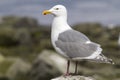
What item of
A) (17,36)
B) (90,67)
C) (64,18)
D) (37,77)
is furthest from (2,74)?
(17,36)

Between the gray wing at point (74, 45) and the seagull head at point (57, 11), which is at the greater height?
the seagull head at point (57, 11)

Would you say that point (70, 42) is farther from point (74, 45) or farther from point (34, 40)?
point (34, 40)

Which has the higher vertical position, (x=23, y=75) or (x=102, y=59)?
(x=102, y=59)

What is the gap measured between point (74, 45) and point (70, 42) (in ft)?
0.36

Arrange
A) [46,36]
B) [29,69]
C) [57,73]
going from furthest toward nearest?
[46,36], [29,69], [57,73]

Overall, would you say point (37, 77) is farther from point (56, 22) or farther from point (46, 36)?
point (46, 36)

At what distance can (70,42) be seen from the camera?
9680 mm

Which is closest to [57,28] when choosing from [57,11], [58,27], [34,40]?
[58,27]

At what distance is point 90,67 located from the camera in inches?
1346

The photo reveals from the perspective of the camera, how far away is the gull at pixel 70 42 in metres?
9.42

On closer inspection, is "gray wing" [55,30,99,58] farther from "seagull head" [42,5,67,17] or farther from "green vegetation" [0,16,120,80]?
"green vegetation" [0,16,120,80]

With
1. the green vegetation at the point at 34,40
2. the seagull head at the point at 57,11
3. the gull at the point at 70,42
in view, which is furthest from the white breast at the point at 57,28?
the green vegetation at the point at 34,40

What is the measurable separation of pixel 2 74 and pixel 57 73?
5.74 metres

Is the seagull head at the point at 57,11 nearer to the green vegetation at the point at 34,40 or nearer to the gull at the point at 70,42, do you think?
the gull at the point at 70,42
